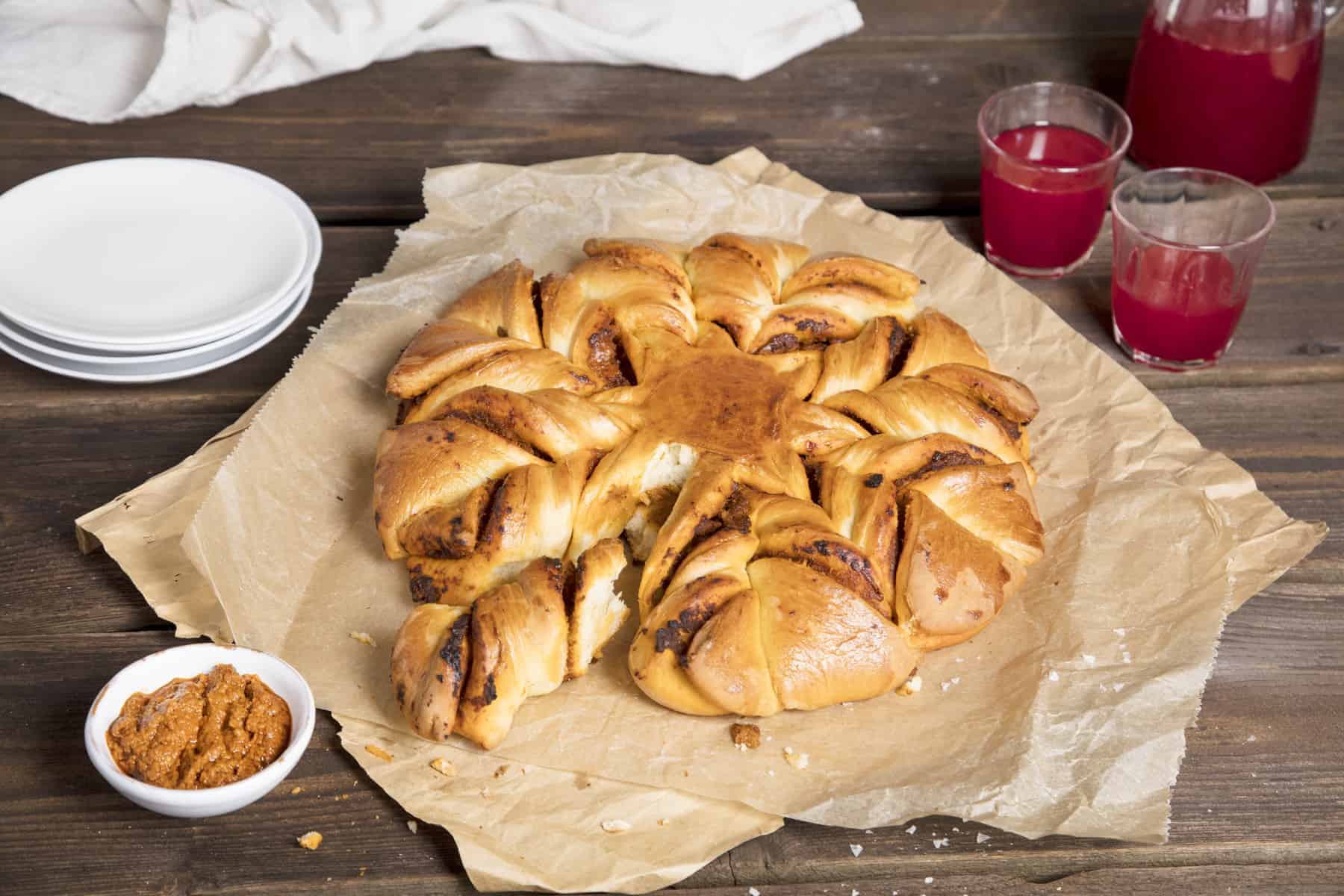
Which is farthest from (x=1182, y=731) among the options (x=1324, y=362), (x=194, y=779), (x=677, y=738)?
(x=194, y=779)

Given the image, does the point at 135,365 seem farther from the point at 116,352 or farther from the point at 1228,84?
the point at 1228,84

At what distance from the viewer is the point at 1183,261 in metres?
2.59

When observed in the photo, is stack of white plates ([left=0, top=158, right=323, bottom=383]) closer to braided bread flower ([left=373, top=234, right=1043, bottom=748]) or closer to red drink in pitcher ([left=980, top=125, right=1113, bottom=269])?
braided bread flower ([left=373, top=234, right=1043, bottom=748])

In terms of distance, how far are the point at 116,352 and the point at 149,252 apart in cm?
25

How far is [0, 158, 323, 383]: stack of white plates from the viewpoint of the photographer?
259 centimetres

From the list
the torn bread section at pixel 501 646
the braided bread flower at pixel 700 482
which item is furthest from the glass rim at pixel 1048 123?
the torn bread section at pixel 501 646

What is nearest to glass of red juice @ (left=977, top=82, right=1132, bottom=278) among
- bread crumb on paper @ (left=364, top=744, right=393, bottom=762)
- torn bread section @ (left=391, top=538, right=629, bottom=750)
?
torn bread section @ (left=391, top=538, right=629, bottom=750)

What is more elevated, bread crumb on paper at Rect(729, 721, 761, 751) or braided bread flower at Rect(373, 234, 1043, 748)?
braided bread flower at Rect(373, 234, 1043, 748)

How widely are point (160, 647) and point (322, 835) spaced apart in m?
0.47

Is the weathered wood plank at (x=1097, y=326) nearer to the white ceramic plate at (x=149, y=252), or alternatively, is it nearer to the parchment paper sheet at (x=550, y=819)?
the white ceramic plate at (x=149, y=252)

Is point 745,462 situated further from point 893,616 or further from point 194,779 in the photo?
point 194,779

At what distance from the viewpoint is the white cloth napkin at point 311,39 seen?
3.37 m

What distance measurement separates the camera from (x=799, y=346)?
253 centimetres

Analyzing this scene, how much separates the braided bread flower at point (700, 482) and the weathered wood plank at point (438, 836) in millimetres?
184
